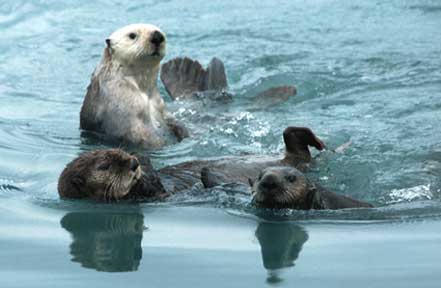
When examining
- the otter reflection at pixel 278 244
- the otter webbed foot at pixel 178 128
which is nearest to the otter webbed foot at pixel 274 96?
the otter webbed foot at pixel 178 128

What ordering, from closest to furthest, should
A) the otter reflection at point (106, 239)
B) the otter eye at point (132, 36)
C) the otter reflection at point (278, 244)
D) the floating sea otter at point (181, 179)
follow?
the otter reflection at point (278, 244) < the otter reflection at point (106, 239) < the floating sea otter at point (181, 179) < the otter eye at point (132, 36)

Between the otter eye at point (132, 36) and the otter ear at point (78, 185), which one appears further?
the otter eye at point (132, 36)

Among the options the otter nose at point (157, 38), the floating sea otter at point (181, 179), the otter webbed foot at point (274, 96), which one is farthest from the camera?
the otter webbed foot at point (274, 96)

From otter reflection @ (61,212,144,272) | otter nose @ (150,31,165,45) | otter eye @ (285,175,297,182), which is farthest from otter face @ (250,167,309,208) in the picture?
otter nose @ (150,31,165,45)

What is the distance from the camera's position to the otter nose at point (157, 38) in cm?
895

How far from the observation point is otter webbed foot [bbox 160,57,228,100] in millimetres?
10172

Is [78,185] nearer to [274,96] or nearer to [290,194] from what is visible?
[290,194]

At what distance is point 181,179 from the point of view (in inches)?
275

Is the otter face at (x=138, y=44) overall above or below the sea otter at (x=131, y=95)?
above

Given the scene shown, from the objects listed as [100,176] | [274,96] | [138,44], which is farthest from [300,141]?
[274,96]

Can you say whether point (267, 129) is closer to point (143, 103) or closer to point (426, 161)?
point (143, 103)

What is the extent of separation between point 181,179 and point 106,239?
168 centimetres

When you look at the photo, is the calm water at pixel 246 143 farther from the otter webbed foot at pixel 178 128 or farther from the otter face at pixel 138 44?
the otter face at pixel 138 44

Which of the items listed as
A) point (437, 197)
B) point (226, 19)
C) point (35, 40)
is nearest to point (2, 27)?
point (35, 40)
